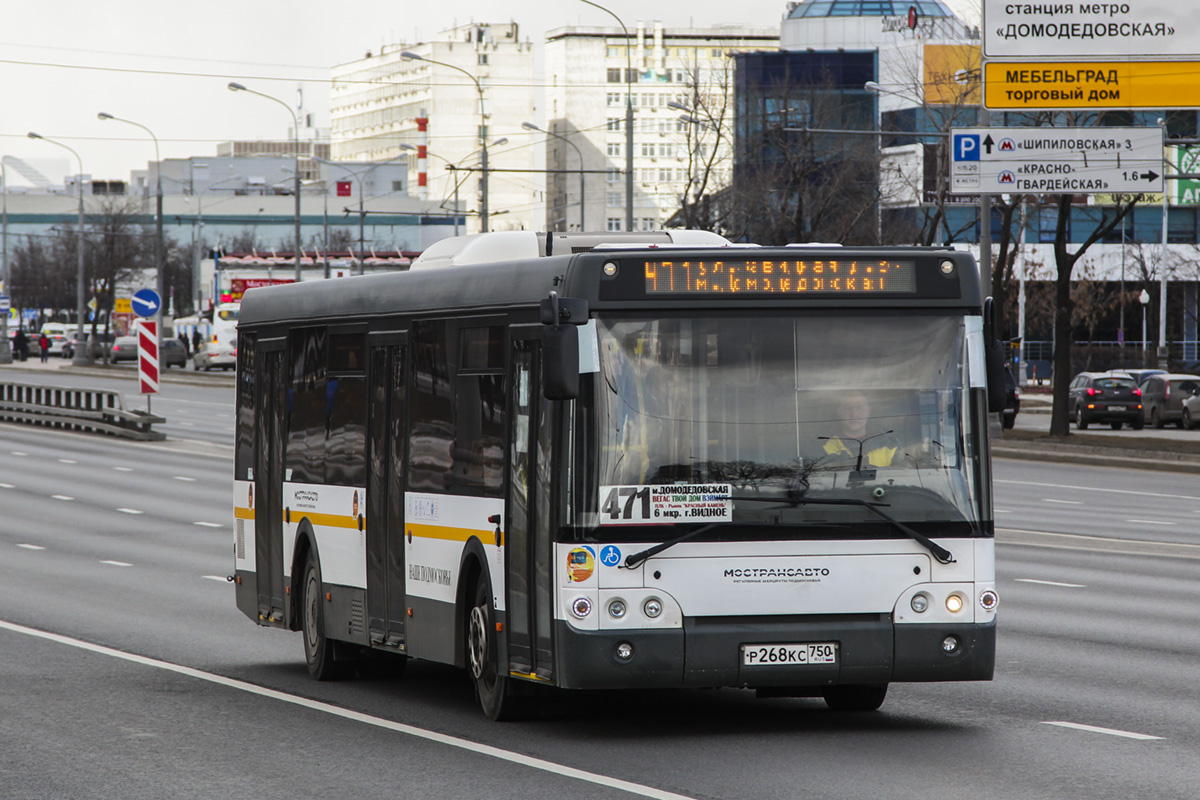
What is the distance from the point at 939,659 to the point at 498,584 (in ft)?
7.27

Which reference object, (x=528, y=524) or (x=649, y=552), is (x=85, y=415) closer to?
(x=528, y=524)

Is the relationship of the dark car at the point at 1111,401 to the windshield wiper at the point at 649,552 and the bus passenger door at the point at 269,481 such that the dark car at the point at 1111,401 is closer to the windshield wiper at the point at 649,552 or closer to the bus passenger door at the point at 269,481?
the bus passenger door at the point at 269,481

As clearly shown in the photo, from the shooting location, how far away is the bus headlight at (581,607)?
28.6 ft

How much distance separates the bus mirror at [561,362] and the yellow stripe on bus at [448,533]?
112 cm

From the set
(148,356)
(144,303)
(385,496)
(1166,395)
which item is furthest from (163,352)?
(385,496)

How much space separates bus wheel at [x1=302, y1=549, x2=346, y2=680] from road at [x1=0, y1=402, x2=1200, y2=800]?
0.14 metres

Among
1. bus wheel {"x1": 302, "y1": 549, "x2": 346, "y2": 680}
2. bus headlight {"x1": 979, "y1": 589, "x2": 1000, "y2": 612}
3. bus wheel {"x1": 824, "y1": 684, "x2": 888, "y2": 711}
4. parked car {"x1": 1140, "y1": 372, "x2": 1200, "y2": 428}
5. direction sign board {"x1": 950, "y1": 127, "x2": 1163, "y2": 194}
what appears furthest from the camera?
→ parked car {"x1": 1140, "y1": 372, "x2": 1200, "y2": 428}

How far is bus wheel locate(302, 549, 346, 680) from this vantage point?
38.8 feet

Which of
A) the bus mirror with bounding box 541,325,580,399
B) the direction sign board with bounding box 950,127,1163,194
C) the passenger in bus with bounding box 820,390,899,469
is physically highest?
the direction sign board with bounding box 950,127,1163,194

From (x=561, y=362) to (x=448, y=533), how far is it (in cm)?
181

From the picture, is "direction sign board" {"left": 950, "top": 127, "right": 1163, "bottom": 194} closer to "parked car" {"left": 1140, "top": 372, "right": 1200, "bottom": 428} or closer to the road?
the road

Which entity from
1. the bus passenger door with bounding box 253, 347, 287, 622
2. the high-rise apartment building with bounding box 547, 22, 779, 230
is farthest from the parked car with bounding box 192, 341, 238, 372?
the high-rise apartment building with bounding box 547, 22, 779, 230

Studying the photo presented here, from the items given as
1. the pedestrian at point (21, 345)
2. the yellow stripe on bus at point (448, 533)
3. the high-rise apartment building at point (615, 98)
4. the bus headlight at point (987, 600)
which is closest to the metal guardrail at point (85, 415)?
the yellow stripe on bus at point (448, 533)

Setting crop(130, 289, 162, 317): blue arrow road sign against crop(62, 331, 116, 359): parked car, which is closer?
crop(130, 289, 162, 317): blue arrow road sign
